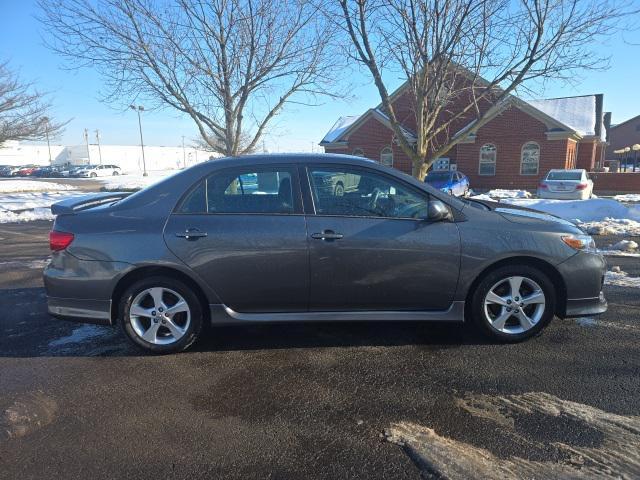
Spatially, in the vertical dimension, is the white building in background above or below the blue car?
above

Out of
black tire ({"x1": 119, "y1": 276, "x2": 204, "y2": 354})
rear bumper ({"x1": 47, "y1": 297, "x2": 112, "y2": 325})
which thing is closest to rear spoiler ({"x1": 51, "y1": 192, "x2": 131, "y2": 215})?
rear bumper ({"x1": 47, "y1": 297, "x2": 112, "y2": 325})

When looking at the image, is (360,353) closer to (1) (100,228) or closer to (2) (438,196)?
(2) (438,196)

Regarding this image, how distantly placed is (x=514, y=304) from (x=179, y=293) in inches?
110

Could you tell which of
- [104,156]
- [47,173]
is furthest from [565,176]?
[104,156]

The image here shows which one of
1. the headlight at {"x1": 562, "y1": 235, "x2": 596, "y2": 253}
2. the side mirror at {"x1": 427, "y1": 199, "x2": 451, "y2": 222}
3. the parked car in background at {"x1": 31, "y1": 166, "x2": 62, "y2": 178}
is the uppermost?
the parked car in background at {"x1": 31, "y1": 166, "x2": 62, "y2": 178}

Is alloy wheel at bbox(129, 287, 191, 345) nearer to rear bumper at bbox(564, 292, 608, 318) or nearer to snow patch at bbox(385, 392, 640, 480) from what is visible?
snow patch at bbox(385, 392, 640, 480)

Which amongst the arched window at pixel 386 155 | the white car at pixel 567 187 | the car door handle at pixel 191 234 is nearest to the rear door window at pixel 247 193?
the car door handle at pixel 191 234

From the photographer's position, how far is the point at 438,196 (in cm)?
362

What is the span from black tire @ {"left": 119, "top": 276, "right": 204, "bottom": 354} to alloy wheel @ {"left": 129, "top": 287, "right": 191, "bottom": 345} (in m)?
0.02

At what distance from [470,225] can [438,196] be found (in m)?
0.35

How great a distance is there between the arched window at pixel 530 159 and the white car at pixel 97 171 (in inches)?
1876

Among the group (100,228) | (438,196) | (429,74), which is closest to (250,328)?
(100,228)

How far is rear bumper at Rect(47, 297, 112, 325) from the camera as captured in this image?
3527 mm

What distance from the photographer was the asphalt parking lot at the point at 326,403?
2295 mm
